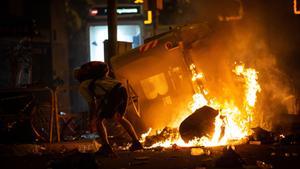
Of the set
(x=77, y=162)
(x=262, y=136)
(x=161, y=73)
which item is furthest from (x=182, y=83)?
(x=77, y=162)

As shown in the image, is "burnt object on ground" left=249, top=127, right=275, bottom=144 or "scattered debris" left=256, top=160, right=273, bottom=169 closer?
"scattered debris" left=256, top=160, right=273, bottom=169

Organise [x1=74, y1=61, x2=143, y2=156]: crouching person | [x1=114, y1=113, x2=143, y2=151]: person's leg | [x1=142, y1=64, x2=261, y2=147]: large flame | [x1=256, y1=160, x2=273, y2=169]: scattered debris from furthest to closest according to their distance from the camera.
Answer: [x1=142, y1=64, x2=261, y2=147]: large flame → [x1=114, y1=113, x2=143, y2=151]: person's leg → [x1=74, y1=61, x2=143, y2=156]: crouching person → [x1=256, y1=160, x2=273, y2=169]: scattered debris

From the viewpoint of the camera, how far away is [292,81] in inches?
531

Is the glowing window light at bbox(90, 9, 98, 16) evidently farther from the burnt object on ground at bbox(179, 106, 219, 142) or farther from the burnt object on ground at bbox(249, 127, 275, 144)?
the burnt object on ground at bbox(249, 127, 275, 144)

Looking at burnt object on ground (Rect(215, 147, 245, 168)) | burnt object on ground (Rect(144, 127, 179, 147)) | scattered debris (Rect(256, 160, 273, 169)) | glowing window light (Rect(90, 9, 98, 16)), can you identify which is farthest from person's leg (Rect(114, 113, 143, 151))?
glowing window light (Rect(90, 9, 98, 16))

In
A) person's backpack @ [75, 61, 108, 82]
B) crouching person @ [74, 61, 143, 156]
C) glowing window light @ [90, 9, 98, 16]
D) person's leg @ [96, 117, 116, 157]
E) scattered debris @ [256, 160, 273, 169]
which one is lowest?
scattered debris @ [256, 160, 273, 169]

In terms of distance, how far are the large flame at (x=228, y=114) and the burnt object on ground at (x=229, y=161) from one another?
303 cm

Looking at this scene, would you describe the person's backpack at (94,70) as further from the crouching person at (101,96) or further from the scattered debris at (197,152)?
the scattered debris at (197,152)

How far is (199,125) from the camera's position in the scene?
11.0m

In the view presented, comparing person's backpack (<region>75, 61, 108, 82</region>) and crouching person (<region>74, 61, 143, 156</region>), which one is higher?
person's backpack (<region>75, 61, 108, 82</region>)

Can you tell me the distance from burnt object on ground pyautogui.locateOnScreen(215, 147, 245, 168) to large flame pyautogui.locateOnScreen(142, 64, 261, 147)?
3.03m

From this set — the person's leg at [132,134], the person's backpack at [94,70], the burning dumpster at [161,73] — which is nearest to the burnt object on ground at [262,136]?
the burning dumpster at [161,73]

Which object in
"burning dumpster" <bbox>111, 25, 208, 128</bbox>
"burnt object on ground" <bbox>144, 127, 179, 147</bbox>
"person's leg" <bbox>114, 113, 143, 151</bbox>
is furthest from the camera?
"burning dumpster" <bbox>111, 25, 208, 128</bbox>

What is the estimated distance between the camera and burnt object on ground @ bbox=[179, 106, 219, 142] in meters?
11.0
